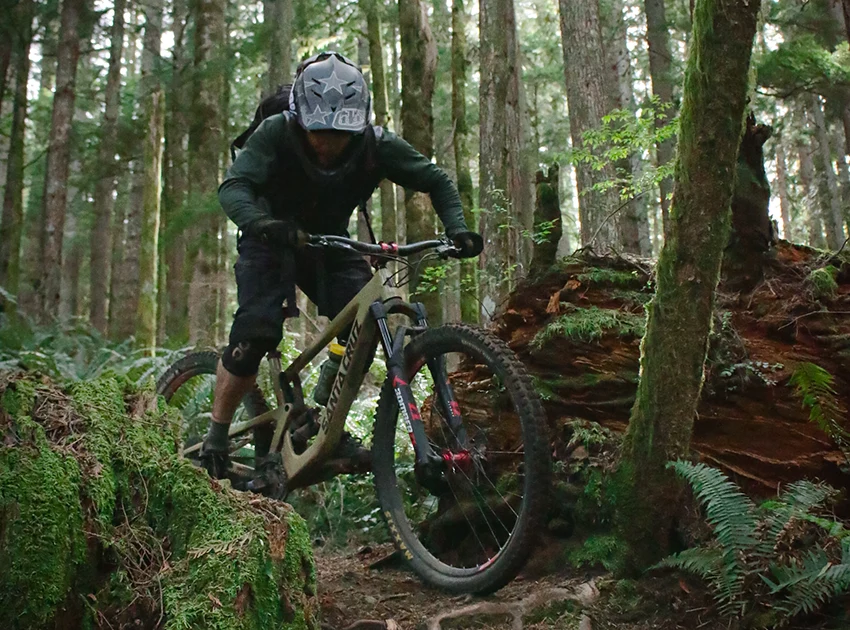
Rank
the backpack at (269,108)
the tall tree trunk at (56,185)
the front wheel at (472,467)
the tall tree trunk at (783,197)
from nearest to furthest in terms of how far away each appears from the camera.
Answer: the front wheel at (472,467), the backpack at (269,108), the tall tree trunk at (56,185), the tall tree trunk at (783,197)

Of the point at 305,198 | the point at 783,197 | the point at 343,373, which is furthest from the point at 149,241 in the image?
the point at 783,197

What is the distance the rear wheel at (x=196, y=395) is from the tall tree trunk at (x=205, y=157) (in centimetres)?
435

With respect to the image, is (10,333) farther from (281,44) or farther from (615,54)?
(615,54)

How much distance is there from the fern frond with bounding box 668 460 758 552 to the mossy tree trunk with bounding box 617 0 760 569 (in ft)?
0.77

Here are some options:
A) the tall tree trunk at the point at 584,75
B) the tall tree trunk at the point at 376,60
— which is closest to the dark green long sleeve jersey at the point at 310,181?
the tall tree trunk at the point at 584,75

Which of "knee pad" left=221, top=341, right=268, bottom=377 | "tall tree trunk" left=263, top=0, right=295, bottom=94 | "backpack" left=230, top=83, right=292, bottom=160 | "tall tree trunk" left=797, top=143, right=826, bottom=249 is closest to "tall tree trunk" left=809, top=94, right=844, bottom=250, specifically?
"tall tree trunk" left=797, top=143, right=826, bottom=249

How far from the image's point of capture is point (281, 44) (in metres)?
12.6

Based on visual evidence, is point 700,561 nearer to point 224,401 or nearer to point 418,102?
point 224,401

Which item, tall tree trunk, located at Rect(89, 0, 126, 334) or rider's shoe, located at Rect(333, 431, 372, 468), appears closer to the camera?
rider's shoe, located at Rect(333, 431, 372, 468)

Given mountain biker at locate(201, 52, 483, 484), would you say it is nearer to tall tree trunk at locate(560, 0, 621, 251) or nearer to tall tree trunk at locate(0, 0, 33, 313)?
tall tree trunk at locate(560, 0, 621, 251)

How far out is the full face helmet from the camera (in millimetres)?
3830

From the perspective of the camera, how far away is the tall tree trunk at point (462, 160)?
397 inches

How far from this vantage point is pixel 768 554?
8.36 feet

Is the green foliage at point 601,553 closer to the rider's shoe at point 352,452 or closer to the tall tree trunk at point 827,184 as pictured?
the rider's shoe at point 352,452
